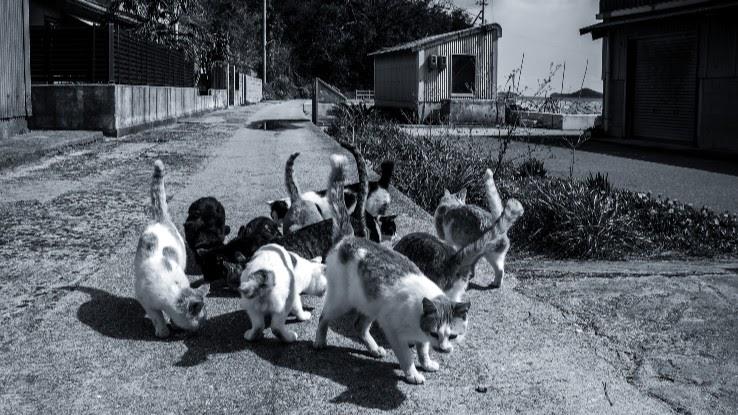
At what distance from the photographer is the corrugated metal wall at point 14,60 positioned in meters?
13.9

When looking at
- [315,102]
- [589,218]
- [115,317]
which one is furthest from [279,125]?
[115,317]

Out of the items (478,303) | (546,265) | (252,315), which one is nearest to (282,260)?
(252,315)

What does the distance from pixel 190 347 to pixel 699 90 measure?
17045mm

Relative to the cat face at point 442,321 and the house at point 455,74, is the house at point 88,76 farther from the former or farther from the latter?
the cat face at point 442,321

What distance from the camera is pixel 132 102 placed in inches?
715

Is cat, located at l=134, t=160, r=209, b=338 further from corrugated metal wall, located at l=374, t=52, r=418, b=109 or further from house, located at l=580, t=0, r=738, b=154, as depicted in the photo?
corrugated metal wall, located at l=374, t=52, r=418, b=109

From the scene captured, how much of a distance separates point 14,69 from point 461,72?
65.2 ft

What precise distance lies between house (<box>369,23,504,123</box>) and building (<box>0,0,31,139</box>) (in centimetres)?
1703

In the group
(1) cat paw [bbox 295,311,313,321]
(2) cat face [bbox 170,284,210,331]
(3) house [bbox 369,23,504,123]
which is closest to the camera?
(2) cat face [bbox 170,284,210,331]

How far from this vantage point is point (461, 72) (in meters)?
31.4

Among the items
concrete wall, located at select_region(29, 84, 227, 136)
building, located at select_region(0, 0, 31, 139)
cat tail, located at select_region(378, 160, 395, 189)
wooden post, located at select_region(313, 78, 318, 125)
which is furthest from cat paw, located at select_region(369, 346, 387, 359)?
wooden post, located at select_region(313, 78, 318, 125)

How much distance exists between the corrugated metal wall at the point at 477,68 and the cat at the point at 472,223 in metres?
24.9

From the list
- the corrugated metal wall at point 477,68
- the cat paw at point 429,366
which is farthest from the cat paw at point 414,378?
the corrugated metal wall at point 477,68

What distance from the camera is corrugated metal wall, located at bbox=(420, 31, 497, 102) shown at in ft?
100
